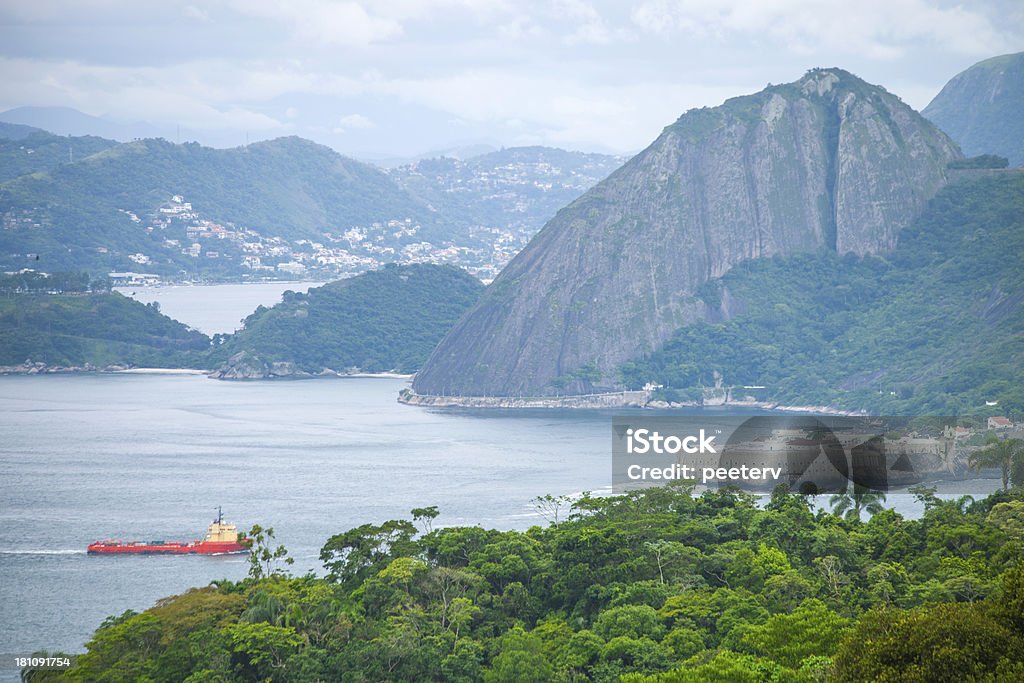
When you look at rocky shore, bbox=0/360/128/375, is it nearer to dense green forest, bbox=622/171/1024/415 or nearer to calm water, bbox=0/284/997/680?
calm water, bbox=0/284/997/680

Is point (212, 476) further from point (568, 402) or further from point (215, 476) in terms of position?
point (568, 402)

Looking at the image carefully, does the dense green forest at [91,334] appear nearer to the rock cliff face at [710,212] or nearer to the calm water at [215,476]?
the calm water at [215,476]

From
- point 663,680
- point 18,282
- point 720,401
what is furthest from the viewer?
point 18,282

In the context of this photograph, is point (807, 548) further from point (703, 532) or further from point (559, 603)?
point (559, 603)

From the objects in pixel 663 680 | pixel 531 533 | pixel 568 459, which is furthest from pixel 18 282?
pixel 663 680

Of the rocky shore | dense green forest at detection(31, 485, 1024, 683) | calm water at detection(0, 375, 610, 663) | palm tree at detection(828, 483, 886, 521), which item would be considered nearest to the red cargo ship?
calm water at detection(0, 375, 610, 663)

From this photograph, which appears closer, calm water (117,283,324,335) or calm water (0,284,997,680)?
calm water (0,284,997,680)

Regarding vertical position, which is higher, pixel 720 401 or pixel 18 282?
pixel 18 282

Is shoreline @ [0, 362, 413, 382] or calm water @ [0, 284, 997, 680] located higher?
shoreline @ [0, 362, 413, 382]
